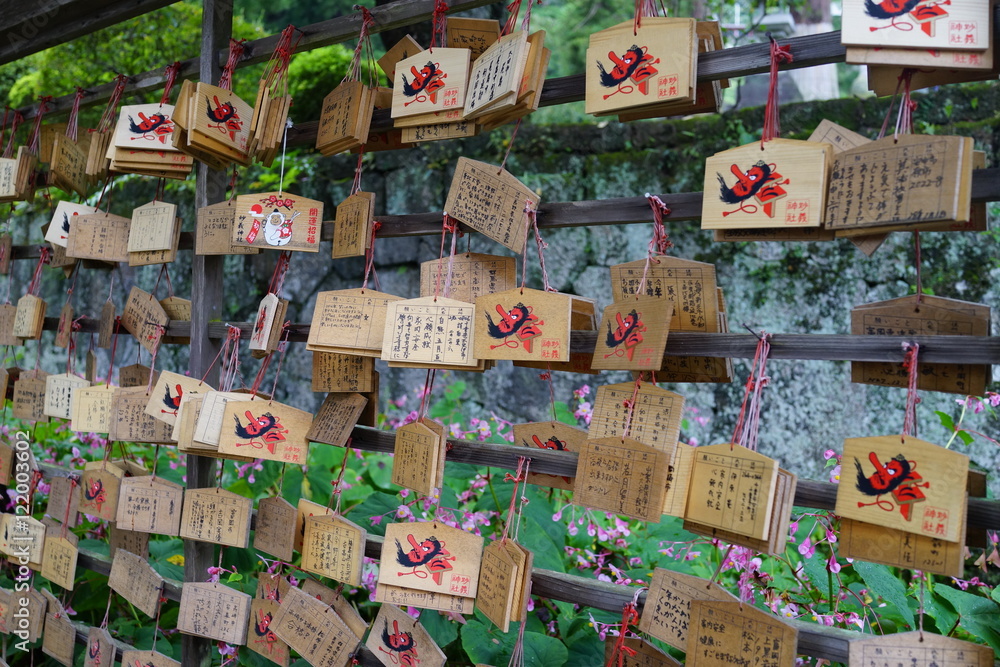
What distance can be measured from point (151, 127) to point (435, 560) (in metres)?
1.17

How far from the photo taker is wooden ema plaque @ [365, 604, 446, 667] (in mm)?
1396

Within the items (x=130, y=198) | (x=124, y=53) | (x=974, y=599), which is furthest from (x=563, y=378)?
(x=124, y=53)

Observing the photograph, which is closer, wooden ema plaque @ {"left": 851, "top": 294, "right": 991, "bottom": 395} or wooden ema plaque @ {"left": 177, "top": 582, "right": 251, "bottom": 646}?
wooden ema plaque @ {"left": 851, "top": 294, "right": 991, "bottom": 395}

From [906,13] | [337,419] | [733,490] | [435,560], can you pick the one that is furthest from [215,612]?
[906,13]

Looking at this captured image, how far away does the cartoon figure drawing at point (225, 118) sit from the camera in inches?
61.7

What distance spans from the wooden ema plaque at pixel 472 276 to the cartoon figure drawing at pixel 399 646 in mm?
656

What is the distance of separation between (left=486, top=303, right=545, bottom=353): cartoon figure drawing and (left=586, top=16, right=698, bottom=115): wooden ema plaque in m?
0.33

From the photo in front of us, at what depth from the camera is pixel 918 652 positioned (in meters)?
0.97

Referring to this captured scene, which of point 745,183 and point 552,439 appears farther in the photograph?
point 552,439

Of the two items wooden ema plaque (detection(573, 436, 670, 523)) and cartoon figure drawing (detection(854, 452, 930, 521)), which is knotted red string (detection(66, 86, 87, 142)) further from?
cartoon figure drawing (detection(854, 452, 930, 521))

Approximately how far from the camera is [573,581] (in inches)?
52.7

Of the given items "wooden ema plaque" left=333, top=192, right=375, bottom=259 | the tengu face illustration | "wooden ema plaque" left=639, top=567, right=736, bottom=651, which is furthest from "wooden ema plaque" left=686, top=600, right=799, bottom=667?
"wooden ema plaque" left=333, top=192, right=375, bottom=259

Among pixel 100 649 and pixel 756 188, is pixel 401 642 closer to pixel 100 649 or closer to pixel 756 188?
pixel 100 649

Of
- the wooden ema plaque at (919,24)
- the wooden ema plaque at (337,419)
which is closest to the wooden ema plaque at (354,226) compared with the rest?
the wooden ema plaque at (337,419)
